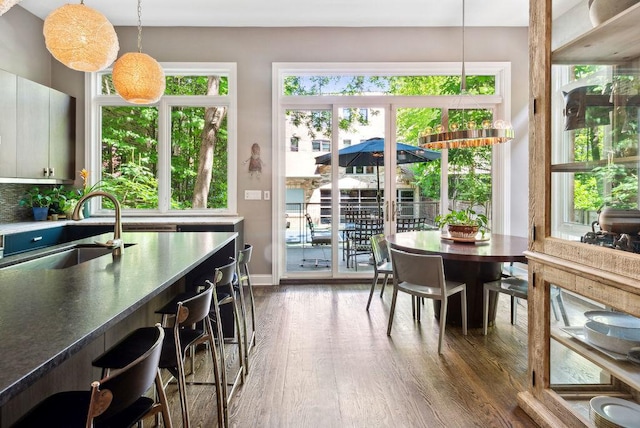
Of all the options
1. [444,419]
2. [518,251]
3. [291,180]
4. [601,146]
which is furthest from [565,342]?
[291,180]

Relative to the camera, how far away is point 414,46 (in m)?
4.93

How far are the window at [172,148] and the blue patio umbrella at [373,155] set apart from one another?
1.40m

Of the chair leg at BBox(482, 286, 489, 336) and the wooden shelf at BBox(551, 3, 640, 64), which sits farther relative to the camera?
the chair leg at BBox(482, 286, 489, 336)

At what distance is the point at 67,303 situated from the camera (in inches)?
48.0

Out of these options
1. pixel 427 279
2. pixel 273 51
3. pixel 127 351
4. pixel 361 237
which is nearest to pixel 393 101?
pixel 273 51

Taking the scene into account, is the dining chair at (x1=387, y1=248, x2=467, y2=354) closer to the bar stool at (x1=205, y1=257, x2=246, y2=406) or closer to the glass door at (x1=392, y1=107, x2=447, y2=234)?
the bar stool at (x1=205, y1=257, x2=246, y2=406)

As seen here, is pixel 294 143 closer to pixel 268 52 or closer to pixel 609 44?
pixel 268 52

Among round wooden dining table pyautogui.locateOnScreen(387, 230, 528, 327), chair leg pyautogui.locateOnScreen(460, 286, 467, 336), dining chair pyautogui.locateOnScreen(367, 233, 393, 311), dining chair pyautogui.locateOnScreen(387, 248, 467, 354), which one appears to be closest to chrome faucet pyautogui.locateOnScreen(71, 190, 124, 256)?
dining chair pyautogui.locateOnScreen(387, 248, 467, 354)

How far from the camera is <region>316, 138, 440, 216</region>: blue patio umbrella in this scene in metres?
5.07

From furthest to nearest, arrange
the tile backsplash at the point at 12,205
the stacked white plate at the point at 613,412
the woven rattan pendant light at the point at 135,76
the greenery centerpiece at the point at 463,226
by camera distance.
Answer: the tile backsplash at the point at 12,205, the greenery centerpiece at the point at 463,226, the woven rattan pendant light at the point at 135,76, the stacked white plate at the point at 613,412

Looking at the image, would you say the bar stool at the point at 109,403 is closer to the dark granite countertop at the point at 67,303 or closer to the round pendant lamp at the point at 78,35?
the dark granite countertop at the point at 67,303

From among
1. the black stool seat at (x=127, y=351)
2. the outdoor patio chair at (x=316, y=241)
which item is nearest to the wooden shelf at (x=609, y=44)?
the black stool seat at (x=127, y=351)

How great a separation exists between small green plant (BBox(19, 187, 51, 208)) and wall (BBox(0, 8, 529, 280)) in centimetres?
62

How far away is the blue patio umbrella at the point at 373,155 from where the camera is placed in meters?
5.07
